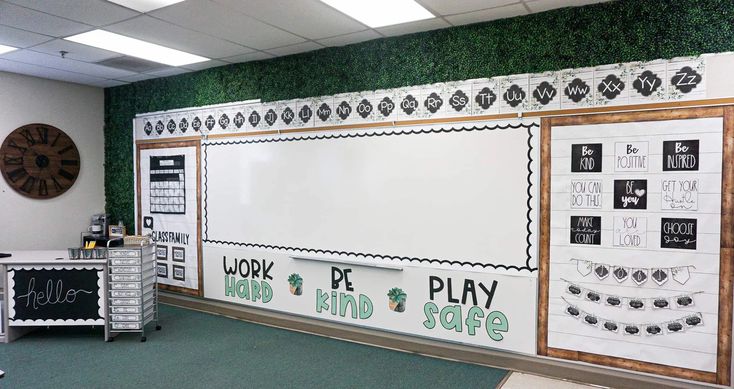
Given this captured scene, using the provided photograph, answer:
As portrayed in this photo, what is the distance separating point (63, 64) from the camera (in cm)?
507

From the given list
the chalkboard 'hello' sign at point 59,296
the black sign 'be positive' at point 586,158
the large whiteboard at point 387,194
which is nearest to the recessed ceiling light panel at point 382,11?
the large whiteboard at point 387,194

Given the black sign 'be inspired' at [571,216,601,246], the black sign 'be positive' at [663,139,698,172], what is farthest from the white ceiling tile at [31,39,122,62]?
the black sign 'be positive' at [663,139,698,172]

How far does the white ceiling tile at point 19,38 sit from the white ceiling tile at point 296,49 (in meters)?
1.98

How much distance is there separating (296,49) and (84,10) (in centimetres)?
176

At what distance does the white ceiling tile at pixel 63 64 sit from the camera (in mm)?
4691

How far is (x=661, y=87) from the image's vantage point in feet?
10.3

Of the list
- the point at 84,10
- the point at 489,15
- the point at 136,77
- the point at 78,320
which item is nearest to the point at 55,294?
the point at 78,320

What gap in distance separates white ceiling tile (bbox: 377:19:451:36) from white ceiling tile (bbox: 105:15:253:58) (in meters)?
1.43

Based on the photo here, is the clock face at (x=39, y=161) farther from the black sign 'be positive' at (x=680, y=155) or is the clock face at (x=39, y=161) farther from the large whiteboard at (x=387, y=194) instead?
the black sign 'be positive' at (x=680, y=155)

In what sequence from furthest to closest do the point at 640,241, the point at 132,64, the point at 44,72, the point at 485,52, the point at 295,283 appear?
the point at 44,72, the point at 132,64, the point at 295,283, the point at 485,52, the point at 640,241

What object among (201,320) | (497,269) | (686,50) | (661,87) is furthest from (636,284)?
(201,320)

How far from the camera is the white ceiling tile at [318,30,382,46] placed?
402cm

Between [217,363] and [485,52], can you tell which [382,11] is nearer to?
[485,52]

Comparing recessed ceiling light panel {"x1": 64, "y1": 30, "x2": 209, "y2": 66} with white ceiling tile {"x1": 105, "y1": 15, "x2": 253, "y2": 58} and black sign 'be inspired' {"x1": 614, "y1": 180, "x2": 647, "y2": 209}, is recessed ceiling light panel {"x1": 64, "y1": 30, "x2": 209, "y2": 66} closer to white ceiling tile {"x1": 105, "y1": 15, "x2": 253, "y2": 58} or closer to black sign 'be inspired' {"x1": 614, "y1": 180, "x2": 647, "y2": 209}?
white ceiling tile {"x1": 105, "y1": 15, "x2": 253, "y2": 58}
